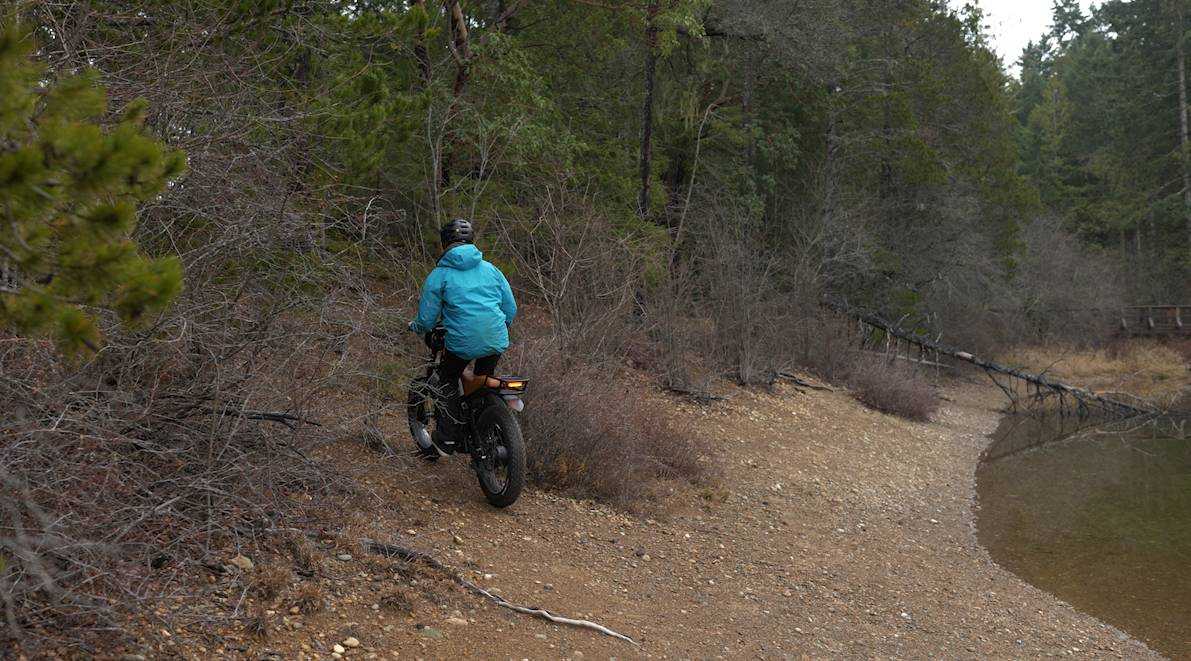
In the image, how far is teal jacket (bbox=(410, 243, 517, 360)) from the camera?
23.6 ft

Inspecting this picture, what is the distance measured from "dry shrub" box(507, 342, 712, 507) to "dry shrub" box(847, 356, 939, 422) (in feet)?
36.1

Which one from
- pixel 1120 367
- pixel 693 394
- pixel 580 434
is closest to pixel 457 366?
pixel 580 434

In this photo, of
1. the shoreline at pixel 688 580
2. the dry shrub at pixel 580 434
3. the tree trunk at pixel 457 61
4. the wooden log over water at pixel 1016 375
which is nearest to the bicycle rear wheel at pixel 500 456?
the shoreline at pixel 688 580

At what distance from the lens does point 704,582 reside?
764cm

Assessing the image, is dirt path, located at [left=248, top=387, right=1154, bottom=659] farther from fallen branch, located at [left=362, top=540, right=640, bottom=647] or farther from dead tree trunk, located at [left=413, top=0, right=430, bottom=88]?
dead tree trunk, located at [left=413, top=0, right=430, bottom=88]

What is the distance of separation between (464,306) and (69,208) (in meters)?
4.14

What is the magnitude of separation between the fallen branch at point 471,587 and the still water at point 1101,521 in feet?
18.1

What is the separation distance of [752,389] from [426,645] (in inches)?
506

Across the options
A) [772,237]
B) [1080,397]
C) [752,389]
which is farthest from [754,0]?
[1080,397]

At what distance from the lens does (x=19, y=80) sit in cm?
303

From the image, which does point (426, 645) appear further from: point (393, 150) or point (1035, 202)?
point (1035, 202)

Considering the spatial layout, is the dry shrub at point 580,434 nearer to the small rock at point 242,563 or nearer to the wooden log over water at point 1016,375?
the small rock at point 242,563

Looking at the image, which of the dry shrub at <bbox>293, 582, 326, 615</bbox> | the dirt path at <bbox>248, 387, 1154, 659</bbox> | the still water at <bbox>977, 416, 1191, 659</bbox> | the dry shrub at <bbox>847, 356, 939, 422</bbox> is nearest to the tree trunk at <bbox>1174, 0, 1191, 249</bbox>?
the still water at <bbox>977, 416, 1191, 659</bbox>

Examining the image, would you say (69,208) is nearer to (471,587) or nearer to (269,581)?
(269,581)
